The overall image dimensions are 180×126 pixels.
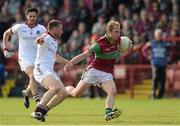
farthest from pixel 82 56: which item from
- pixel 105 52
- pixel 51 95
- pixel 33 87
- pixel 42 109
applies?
pixel 33 87

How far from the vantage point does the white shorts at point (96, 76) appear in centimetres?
1588

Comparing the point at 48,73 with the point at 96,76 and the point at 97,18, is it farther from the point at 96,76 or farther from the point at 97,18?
the point at 97,18

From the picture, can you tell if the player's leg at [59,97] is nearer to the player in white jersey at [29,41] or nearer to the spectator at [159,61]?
the player in white jersey at [29,41]

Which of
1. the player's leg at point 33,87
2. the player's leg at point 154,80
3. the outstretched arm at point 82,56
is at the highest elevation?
the outstretched arm at point 82,56

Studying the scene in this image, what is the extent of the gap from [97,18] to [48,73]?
14.6 metres

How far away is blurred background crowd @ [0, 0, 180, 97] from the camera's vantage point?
89.4 feet

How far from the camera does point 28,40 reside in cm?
1830

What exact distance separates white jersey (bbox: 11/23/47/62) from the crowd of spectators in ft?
23.5

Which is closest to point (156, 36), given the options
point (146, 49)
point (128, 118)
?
point (146, 49)

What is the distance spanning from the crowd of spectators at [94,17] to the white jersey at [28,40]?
23.5ft

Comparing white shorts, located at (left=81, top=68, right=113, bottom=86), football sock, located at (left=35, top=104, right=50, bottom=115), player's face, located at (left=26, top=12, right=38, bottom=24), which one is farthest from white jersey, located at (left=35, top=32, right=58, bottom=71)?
player's face, located at (left=26, top=12, right=38, bottom=24)

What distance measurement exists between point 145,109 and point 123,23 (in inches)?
335

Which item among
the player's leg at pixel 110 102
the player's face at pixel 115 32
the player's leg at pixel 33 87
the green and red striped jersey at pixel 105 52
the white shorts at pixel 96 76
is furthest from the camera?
the player's leg at pixel 33 87

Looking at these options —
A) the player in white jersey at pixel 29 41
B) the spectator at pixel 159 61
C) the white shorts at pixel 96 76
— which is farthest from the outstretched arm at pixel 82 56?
the spectator at pixel 159 61
